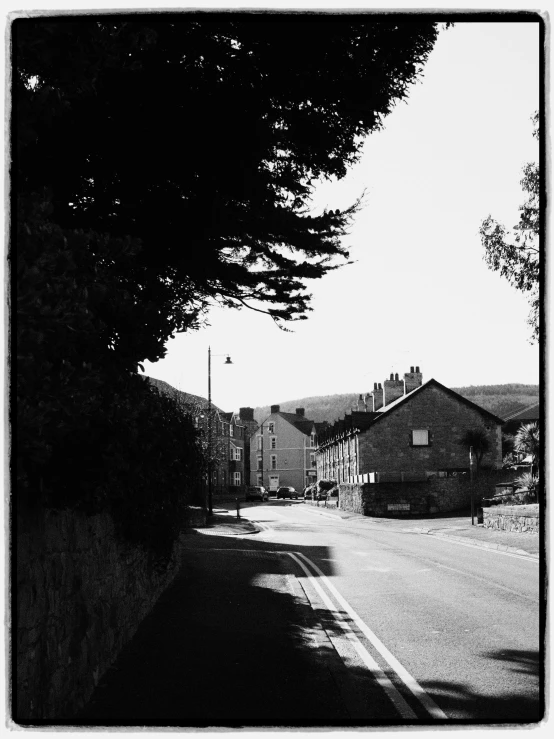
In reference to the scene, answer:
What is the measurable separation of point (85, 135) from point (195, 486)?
554cm

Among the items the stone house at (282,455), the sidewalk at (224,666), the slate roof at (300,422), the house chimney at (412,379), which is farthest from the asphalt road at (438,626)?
the slate roof at (300,422)

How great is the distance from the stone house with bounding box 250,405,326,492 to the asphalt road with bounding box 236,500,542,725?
91.2 meters

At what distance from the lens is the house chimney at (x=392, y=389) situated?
212ft

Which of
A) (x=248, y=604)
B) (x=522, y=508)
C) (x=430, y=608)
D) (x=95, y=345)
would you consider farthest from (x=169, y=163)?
(x=522, y=508)

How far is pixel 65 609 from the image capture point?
563 cm

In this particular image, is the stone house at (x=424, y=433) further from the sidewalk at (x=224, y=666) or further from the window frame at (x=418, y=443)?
the sidewalk at (x=224, y=666)

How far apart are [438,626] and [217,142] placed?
664 cm

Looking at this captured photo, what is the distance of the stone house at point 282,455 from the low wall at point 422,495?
63.3 m

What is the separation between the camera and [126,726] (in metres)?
4.21

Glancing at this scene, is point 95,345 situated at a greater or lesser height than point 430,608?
greater

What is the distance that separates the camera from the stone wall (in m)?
4.57

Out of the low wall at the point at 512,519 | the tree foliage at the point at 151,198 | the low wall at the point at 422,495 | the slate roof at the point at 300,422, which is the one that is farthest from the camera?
the slate roof at the point at 300,422

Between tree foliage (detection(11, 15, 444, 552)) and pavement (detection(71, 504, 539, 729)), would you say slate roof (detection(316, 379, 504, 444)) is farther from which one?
tree foliage (detection(11, 15, 444, 552))

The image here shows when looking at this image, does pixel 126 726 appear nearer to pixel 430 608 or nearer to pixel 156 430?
pixel 156 430
